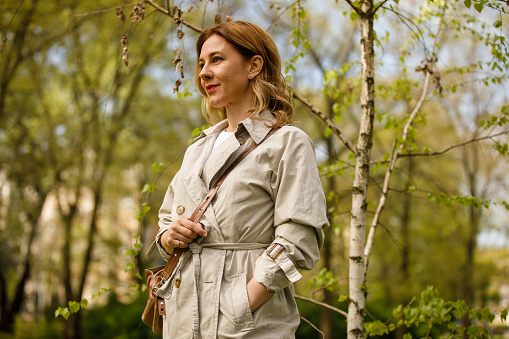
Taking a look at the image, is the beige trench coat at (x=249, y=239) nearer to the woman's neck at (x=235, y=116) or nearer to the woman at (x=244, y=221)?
the woman at (x=244, y=221)

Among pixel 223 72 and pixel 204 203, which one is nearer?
pixel 204 203

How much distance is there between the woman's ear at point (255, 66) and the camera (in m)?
2.23

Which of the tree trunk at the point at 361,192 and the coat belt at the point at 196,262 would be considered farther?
the tree trunk at the point at 361,192

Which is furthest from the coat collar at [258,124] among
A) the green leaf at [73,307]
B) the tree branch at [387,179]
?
the green leaf at [73,307]

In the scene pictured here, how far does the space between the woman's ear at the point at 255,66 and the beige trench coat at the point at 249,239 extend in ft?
0.84

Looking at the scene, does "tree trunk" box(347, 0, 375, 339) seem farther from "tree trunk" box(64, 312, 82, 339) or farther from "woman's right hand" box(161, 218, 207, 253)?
"tree trunk" box(64, 312, 82, 339)

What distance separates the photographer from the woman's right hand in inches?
76.3

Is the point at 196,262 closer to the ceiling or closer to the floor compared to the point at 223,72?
closer to the floor

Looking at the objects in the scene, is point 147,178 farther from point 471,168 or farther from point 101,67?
point 471,168

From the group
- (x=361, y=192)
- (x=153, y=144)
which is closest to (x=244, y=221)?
(x=361, y=192)

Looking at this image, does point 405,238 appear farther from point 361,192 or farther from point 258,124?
point 258,124

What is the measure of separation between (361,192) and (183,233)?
120cm

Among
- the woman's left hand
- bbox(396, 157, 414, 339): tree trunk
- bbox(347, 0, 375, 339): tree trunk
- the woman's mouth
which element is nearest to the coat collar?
the woman's mouth

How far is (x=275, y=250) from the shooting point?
1.83 m
